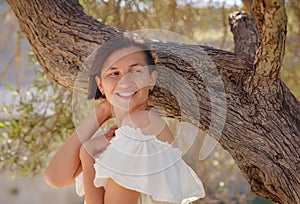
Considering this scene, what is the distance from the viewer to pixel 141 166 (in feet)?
4.77

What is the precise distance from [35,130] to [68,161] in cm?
177

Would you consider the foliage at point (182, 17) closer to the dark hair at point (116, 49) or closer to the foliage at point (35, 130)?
the foliage at point (35, 130)

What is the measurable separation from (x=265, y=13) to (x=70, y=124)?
1.86m

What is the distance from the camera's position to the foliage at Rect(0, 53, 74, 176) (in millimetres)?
3322

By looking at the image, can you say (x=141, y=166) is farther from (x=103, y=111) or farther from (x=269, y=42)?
(x=269, y=42)

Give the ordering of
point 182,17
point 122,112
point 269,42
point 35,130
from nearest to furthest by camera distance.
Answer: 1. point 122,112
2. point 269,42
3. point 182,17
4. point 35,130

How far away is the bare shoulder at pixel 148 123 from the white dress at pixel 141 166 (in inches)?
1.0

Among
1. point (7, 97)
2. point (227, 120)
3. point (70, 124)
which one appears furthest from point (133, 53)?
point (7, 97)

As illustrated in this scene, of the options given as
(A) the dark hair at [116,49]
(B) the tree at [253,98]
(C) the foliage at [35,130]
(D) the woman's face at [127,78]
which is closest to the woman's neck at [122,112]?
(D) the woman's face at [127,78]

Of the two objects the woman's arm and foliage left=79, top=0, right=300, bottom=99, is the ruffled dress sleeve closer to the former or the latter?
the woman's arm

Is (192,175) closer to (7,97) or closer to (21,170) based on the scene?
(21,170)

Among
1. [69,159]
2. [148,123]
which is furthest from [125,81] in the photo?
[69,159]

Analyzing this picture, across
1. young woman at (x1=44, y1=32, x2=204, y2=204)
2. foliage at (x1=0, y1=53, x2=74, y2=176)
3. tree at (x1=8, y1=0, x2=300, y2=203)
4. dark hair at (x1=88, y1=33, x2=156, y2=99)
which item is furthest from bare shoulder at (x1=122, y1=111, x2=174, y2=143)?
foliage at (x1=0, y1=53, x2=74, y2=176)

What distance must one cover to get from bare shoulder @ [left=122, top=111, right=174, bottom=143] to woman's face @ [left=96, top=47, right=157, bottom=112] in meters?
0.04
